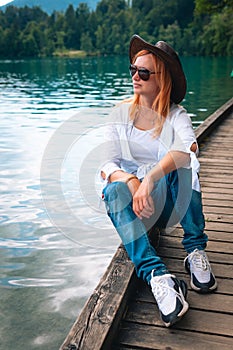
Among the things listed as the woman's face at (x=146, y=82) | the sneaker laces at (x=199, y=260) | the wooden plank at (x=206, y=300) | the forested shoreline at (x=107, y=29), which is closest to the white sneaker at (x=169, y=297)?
the wooden plank at (x=206, y=300)

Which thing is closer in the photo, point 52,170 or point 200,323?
point 200,323

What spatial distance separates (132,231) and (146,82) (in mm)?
785

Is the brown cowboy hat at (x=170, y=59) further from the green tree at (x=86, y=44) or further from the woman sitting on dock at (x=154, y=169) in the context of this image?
the green tree at (x=86, y=44)

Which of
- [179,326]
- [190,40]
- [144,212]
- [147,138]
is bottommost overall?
[190,40]

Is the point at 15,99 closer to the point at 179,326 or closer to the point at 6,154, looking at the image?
the point at 6,154

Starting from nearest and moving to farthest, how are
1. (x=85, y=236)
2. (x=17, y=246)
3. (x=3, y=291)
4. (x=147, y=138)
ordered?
(x=147, y=138)
(x=3, y=291)
(x=17, y=246)
(x=85, y=236)

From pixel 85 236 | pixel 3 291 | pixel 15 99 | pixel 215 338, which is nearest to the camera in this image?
pixel 215 338

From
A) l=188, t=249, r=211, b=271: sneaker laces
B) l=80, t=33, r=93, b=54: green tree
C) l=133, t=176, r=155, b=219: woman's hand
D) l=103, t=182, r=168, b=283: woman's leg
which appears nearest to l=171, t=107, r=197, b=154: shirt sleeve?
l=133, t=176, r=155, b=219: woman's hand

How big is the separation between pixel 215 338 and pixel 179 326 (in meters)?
0.17

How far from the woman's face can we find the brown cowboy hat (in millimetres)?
55

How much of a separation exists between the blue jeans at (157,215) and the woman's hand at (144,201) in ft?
0.16

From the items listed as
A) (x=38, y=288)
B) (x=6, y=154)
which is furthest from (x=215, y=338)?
(x=6, y=154)

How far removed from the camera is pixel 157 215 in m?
2.64

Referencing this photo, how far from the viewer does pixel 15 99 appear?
62.3 feet
